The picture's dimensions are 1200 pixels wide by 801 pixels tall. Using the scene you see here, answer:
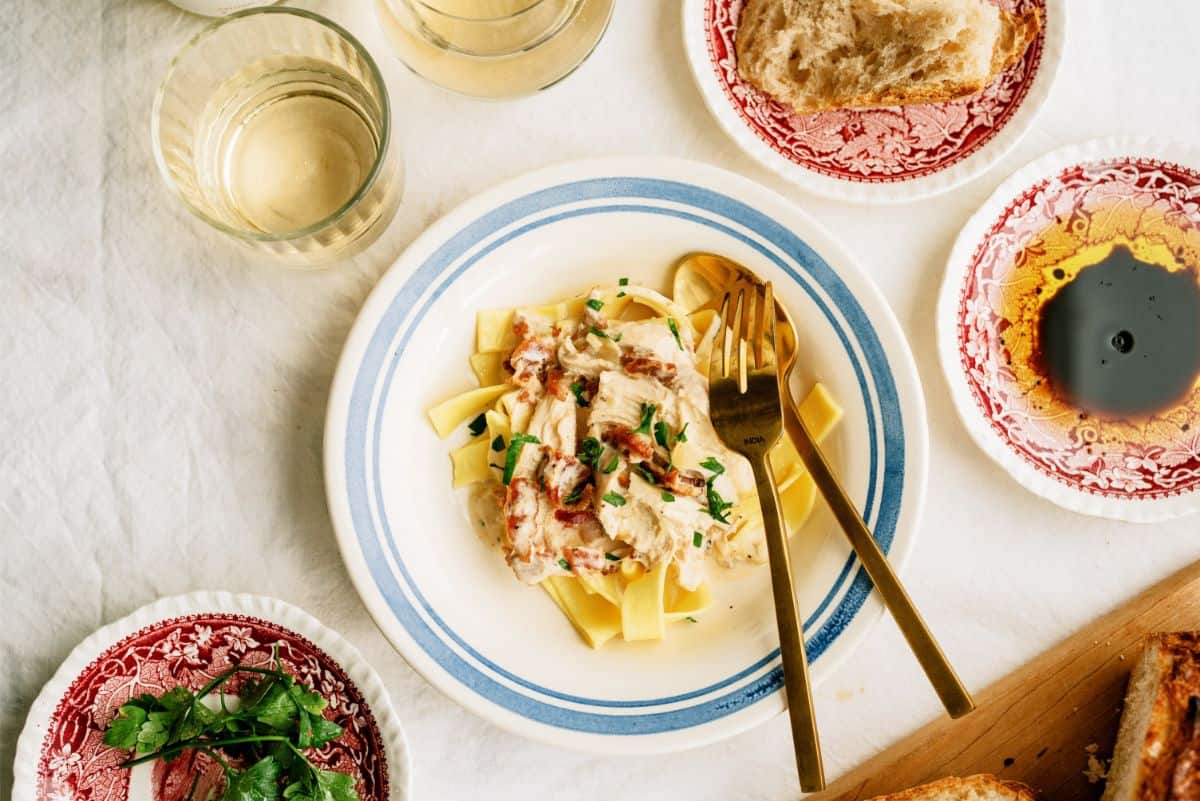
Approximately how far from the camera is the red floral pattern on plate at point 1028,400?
211cm

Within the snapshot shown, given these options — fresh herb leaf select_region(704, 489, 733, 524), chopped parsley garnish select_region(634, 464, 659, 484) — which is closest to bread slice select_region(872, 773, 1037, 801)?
fresh herb leaf select_region(704, 489, 733, 524)

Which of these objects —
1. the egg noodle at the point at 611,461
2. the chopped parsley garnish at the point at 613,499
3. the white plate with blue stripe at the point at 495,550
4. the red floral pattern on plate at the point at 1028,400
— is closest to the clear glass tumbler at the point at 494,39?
the white plate with blue stripe at the point at 495,550

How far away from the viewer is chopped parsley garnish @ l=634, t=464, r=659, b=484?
6.10 ft

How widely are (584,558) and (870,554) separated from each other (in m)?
0.53

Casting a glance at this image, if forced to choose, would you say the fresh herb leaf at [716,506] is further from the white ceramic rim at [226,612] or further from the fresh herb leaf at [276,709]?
the fresh herb leaf at [276,709]

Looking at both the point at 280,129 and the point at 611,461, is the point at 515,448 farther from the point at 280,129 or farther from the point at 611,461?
the point at 280,129

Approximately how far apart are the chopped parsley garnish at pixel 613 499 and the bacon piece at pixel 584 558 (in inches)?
4.1

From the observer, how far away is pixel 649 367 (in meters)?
1.88

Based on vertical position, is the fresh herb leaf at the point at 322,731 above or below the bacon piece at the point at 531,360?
below

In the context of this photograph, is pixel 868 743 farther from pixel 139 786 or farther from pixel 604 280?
pixel 139 786

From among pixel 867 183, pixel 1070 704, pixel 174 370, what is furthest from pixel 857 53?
pixel 174 370

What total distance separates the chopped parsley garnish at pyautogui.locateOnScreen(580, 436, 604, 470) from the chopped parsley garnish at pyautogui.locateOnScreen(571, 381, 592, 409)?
0.28 feet

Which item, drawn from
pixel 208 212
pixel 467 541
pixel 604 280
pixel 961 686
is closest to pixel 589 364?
pixel 604 280

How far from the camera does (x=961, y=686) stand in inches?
74.1
